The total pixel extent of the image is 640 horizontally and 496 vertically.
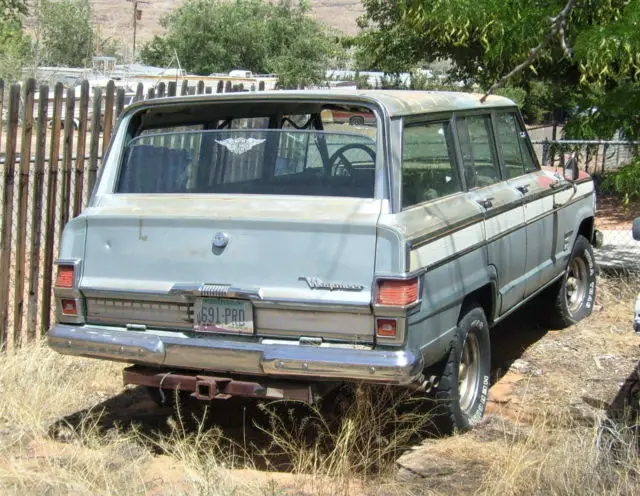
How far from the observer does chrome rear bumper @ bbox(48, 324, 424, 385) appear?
4.57 m

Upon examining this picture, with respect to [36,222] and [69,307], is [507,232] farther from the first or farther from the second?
[36,222]

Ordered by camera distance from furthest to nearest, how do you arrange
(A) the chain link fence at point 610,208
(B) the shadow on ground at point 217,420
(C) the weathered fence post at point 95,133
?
(A) the chain link fence at point 610,208 → (C) the weathered fence post at point 95,133 → (B) the shadow on ground at point 217,420

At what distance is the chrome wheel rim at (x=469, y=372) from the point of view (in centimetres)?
566

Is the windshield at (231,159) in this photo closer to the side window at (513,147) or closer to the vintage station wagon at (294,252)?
the vintage station wagon at (294,252)

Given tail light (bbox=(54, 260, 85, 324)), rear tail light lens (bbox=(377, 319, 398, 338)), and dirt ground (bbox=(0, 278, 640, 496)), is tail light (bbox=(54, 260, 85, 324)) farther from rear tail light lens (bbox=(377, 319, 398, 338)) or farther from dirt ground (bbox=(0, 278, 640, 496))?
rear tail light lens (bbox=(377, 319, 398, 338))

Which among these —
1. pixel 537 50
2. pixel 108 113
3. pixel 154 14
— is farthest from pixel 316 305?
pixel 154 14

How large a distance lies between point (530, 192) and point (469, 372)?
5.27ft

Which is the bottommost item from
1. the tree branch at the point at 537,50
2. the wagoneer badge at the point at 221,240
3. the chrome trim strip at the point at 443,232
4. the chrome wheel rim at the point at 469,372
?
the chrome wheel rim at the point at 469,372

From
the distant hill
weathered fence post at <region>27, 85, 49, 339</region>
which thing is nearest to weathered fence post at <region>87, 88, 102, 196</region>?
weathered fence post at <region>27, 85, 49, 339</region>

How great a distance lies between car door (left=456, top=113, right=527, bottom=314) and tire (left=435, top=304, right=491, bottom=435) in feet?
1.17

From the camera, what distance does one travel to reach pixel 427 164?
546 centimetres

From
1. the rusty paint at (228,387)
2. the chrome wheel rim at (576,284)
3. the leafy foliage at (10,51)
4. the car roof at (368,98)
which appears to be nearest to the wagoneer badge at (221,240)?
the rusty paint at (228,387)

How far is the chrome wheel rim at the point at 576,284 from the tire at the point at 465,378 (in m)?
2.53

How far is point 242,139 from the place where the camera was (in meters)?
5.50
